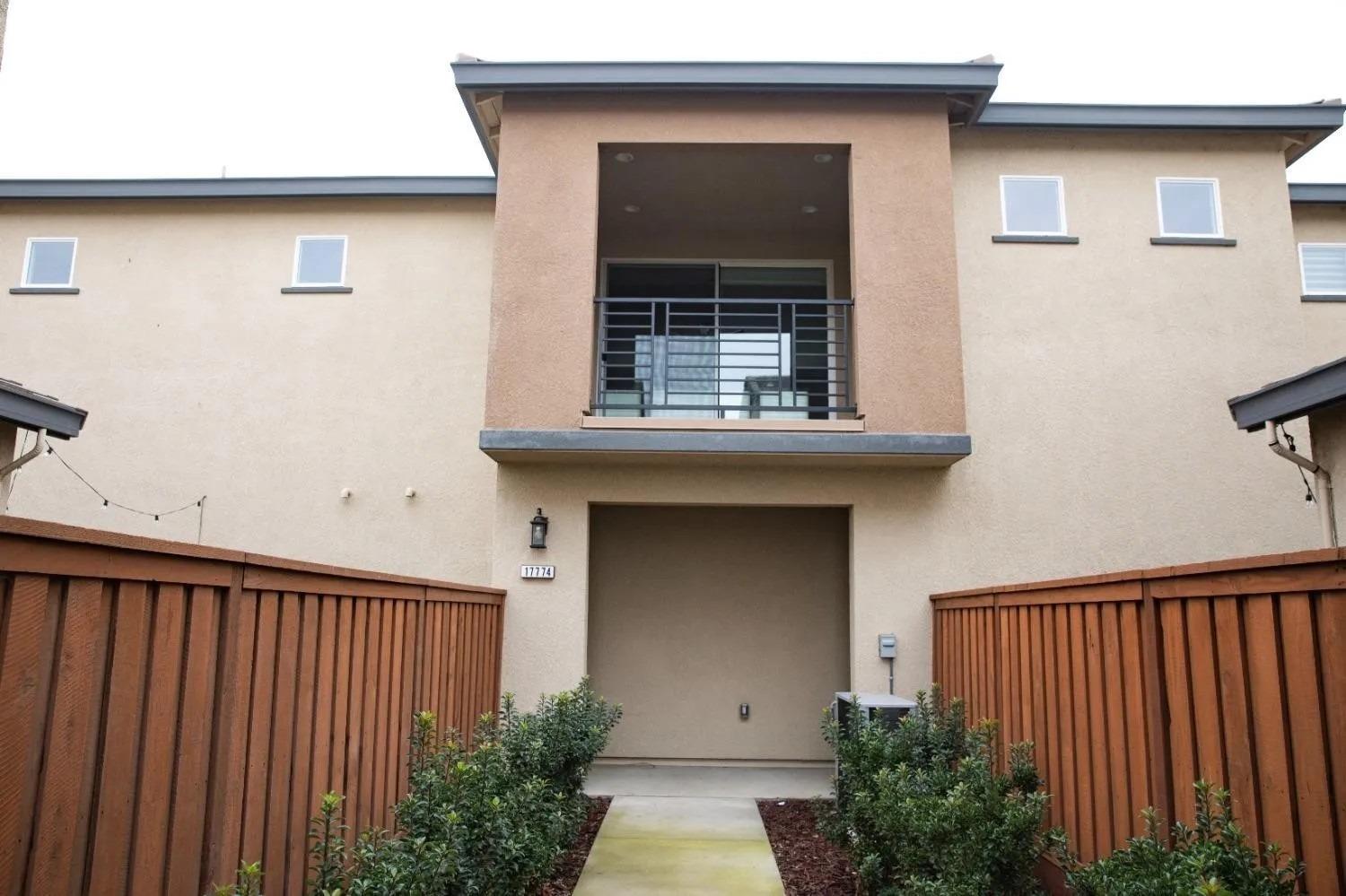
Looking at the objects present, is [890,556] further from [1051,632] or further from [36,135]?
[36,135]

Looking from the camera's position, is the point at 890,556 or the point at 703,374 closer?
the point at 890,556

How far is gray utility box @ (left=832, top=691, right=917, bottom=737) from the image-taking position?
6.62 meters

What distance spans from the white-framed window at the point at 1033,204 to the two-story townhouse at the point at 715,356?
4cm

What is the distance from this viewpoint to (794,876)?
6.12m

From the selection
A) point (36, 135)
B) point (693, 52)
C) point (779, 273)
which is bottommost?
point (779, 273)

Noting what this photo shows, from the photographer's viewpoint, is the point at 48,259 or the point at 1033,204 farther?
the point at 48,259

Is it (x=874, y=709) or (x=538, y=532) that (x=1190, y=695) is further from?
(x=538, y=532)

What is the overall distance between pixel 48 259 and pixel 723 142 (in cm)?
785

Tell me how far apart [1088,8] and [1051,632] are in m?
14.4

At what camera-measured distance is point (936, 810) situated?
14.7 ft

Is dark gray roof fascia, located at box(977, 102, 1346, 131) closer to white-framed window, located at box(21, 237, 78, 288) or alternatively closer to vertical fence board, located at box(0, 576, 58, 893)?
vertical fence board, located at box(0, 576, 58, 893)

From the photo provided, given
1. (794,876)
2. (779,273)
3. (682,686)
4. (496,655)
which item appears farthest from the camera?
(779,273)

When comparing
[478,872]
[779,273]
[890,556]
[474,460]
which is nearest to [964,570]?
[890,556]

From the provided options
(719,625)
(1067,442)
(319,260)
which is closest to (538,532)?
(719,625)
